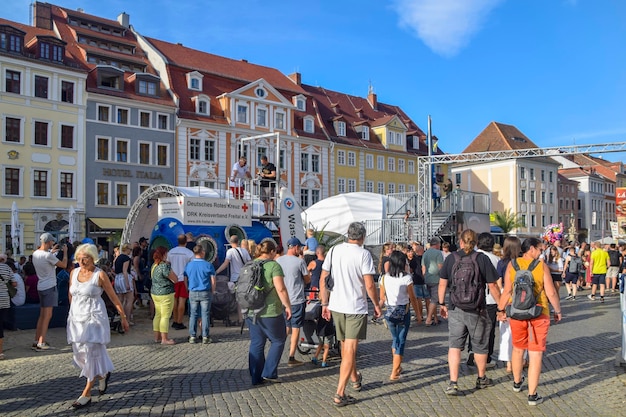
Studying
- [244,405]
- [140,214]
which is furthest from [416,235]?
[244,405]

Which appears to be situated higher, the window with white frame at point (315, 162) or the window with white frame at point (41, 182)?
the window with white frame at point (315, 162)

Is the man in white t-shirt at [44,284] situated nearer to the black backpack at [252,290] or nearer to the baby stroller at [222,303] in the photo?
the baby stroller at [222,303]

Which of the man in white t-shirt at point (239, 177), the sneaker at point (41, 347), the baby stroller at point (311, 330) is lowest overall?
the sneaker at point (41, 347)

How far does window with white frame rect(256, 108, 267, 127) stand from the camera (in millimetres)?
42219

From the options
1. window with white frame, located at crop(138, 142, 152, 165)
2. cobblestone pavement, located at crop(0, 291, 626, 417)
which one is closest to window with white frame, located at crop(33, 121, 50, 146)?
window with white frame, located at crop(138, 142, 152, 165)

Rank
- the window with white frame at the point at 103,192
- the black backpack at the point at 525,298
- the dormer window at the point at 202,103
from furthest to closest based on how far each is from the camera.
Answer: the dormer window at the point at 202,103 → the window with white frame at the point at 103,192 → the black backpack at the point at 525,298

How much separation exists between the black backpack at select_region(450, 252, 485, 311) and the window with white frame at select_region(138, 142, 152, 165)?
3287cm

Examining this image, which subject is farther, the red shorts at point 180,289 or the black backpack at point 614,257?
Answer: the black backpack at point 614,257

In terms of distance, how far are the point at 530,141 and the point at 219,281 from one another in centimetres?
6610

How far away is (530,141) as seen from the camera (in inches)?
2822

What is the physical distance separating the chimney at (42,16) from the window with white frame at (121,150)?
360 inches

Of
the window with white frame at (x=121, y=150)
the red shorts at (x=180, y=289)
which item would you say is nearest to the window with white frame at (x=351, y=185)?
the window with white frame at (x=121, y=150)

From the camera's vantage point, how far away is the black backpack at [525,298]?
620 cm

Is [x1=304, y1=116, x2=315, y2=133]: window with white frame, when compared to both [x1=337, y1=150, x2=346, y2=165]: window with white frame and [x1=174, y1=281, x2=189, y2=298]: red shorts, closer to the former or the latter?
[x1=337, y1=150, x2=346, y2=165]: window with white frame
